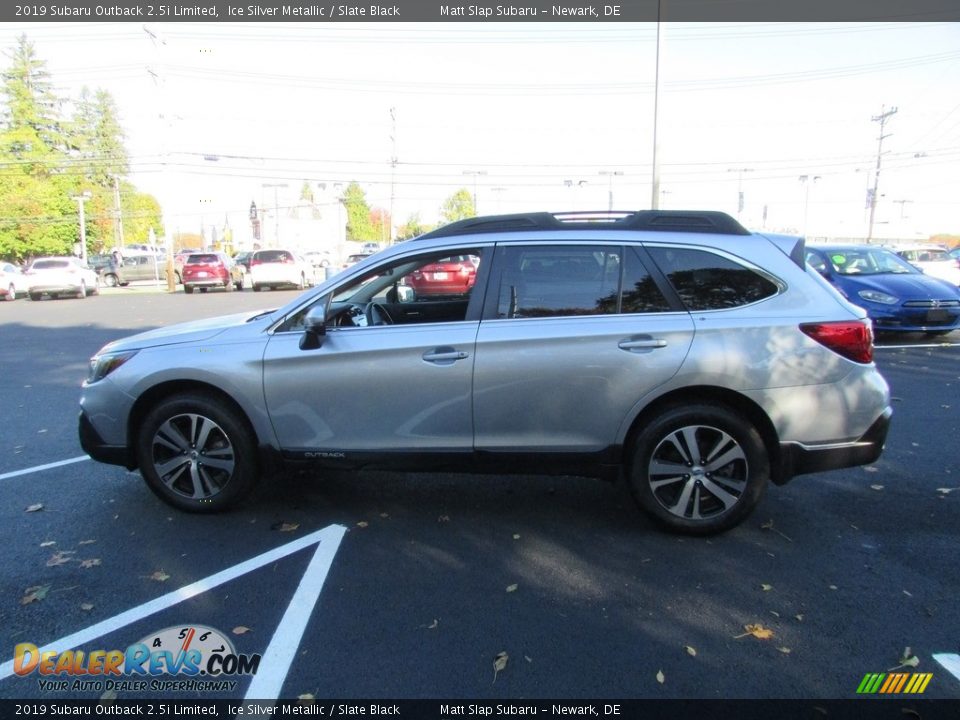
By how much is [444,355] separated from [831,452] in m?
2.32

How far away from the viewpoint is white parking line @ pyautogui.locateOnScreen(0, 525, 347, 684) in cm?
282

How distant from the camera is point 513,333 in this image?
148 inches

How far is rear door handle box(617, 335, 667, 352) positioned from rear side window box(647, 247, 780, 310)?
31 cm

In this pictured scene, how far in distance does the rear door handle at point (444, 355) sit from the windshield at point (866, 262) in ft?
33.1

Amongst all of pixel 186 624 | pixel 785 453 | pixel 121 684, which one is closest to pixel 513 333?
pixel 785 453

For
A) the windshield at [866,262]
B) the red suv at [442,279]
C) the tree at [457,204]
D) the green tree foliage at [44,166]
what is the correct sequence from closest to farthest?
the red suv at [442,279] → the windshield at [866,262] → the green tree foliage at [44,166] → the tree at [457,204]

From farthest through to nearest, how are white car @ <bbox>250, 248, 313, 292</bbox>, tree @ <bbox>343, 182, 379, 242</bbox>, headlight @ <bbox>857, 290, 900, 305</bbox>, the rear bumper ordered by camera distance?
tree @ <bbox>343, 182, 379, 242</bbox>
white car @ <bbox>250, 248, 313, 292</bbox>
headlight @ <bbox>857, 290, 900, 305</bbox>
the rear bumper

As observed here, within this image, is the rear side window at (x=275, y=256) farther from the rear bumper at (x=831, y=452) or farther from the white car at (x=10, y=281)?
the rear bumper at (x=831, y=452)

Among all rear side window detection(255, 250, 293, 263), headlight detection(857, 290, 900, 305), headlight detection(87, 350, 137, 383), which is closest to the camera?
headlight detection(87, 350, 137, 383)

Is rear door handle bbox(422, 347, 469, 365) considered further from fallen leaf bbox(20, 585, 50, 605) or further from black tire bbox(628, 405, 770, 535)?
fallen leaf bbox(20, 585, 50, 605)

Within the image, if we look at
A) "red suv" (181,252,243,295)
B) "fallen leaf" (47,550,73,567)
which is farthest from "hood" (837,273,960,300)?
"red suv" (181,252,243,295)

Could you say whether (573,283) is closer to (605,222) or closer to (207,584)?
(605,222)

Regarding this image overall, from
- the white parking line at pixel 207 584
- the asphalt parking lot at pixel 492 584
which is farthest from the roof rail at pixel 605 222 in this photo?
the white parking line at pixel 207 584

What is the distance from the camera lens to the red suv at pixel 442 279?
4.38 meters
